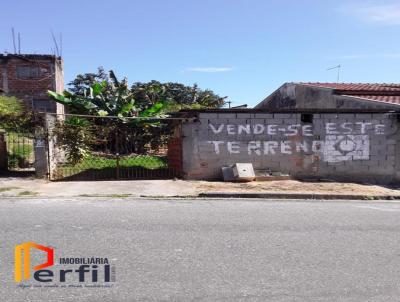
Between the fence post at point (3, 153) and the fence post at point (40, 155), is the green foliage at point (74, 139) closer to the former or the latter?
the fence post at point (40, 155)

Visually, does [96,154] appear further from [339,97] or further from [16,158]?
[339,97]

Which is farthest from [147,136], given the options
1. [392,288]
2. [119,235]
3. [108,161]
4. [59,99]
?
[392,288]

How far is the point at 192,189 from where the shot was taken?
10.5 metres

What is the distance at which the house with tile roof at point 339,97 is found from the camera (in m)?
14.0

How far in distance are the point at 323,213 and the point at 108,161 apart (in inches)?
379

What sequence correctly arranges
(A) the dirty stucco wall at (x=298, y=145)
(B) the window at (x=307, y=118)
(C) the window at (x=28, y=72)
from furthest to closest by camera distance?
(C) the window at (x=28, y=72), (B) the window at (x=307, y=118), (A) the dirty stucco wall at (x=298, y=145)

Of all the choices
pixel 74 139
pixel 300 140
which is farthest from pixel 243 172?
pixel 74 139

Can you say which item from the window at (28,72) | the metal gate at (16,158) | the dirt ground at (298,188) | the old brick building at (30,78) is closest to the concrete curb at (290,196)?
the dirt ground at (298,188)

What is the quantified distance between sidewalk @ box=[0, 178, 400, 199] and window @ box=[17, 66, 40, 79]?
56.8ft

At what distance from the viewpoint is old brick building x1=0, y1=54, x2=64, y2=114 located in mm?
26422

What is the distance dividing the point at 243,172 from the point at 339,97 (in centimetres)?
656

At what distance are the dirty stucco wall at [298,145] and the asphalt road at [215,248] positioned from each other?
389 cm

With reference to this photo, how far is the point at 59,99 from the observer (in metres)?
17.2

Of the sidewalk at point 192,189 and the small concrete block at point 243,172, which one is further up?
the small concrete block at point 243,172
